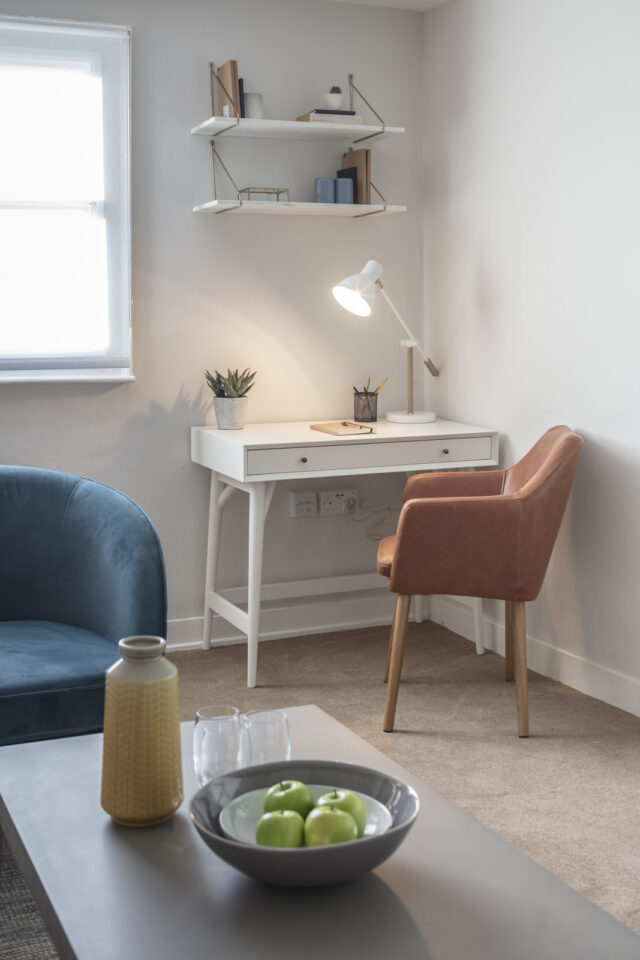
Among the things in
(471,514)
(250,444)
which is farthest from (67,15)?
(471,514)

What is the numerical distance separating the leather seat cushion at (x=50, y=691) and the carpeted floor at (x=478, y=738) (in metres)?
0.31

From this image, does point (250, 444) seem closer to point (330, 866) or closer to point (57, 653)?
point (57, 653)

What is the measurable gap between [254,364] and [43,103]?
3.58ft

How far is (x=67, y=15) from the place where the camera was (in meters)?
3.21

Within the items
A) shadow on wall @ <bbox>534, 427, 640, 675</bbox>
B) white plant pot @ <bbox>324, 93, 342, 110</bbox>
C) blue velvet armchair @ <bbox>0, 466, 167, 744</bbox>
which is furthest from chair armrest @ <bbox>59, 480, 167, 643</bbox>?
white plant pot @ <bbox>324, 93, 342, 110</bbox>

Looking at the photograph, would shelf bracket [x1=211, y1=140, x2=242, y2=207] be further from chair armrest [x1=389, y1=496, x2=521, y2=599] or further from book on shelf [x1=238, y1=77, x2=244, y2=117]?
chair armrest [x1=389, y1=496, x2=521, y2=599]

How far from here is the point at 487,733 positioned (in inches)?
111

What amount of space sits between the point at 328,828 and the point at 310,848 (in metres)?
0.04

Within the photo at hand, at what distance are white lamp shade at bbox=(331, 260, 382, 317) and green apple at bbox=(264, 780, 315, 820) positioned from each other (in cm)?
228

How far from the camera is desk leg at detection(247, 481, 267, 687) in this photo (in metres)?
3.15

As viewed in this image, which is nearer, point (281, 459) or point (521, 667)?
point (521, 667)

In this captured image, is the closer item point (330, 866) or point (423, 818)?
point (330, 866)

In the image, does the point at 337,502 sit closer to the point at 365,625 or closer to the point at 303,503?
the point at 303,503

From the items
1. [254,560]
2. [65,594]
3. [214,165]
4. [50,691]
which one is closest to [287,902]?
[50,691]
